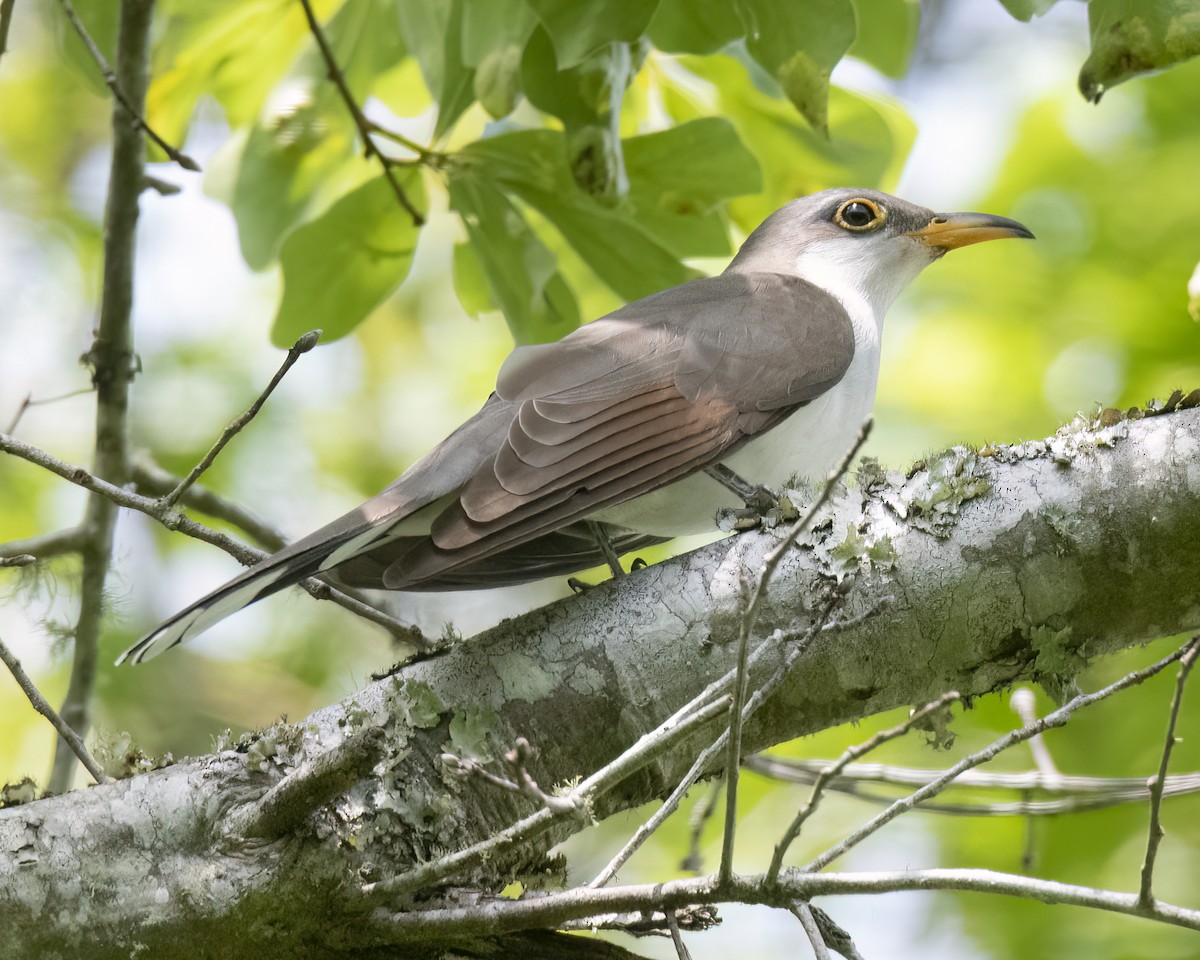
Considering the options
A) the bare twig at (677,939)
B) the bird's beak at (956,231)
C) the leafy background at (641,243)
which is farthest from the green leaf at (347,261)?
the bare twig at (677,939)

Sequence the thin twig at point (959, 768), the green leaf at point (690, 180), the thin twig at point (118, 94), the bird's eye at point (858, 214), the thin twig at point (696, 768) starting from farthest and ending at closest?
the bird's eye at point (858, 214), the green leaf at point (690, 180), the thin twig at point (118, 94), the thin twig at point (696, 768), the thin twig at point (959, 768)

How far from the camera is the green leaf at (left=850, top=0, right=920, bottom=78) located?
3830mm

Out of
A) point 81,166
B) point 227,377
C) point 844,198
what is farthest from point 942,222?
point 81,166

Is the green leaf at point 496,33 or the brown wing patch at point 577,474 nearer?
the brown wing patch at point 577,474

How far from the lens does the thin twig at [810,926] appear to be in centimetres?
199

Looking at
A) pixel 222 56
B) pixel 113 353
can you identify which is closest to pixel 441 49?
pixel 222 56

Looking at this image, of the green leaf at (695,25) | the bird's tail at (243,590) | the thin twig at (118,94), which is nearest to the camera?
the bird's tail at (243,590)

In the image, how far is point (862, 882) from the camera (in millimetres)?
1883

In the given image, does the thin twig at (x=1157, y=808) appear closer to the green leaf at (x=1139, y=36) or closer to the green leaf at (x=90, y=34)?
the green leaf at (x=1139, y=36)

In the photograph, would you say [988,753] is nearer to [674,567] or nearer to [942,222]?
[674,567]

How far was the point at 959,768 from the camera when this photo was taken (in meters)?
1.96

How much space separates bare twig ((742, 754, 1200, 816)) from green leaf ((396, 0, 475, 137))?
7.34 ft

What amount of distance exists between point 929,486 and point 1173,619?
58 centimetres

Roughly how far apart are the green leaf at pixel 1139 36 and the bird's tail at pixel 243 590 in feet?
6.97
